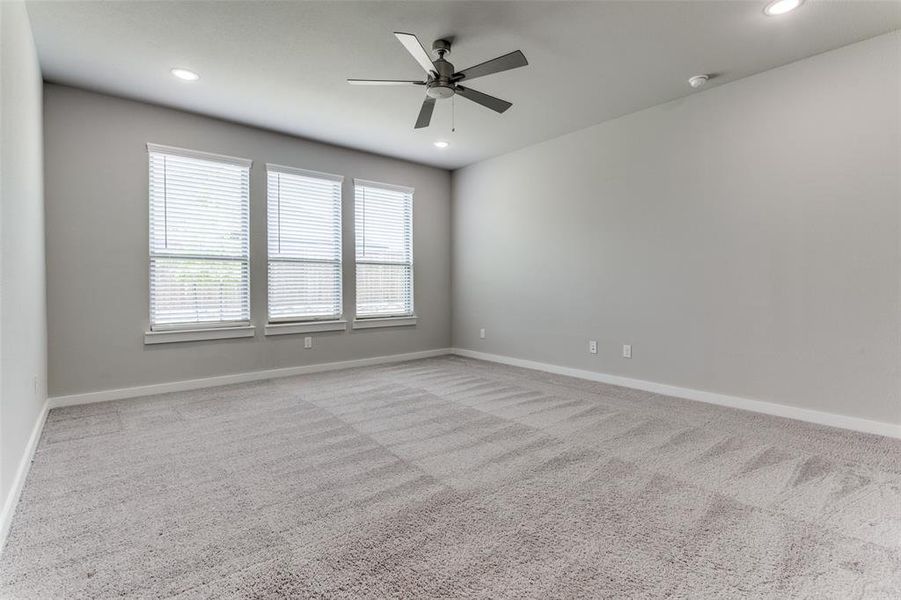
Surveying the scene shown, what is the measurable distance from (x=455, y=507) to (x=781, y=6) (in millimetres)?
3471

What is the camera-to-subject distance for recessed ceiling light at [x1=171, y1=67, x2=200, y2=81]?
3380mm

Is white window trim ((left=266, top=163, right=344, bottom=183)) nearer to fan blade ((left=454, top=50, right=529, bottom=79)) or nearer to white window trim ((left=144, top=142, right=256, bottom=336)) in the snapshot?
white window trim ((left=144, top=142, right=256, bottom=336))

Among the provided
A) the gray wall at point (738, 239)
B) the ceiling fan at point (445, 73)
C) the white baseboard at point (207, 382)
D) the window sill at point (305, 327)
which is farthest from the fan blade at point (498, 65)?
the white baseboard at point (207, 382)

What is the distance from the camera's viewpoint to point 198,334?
432 centimetres

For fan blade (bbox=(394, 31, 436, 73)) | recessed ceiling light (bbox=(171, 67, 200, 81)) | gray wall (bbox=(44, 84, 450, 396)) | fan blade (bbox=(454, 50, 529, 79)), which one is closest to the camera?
fan blade (bbox=(394, 31, 436, 73))

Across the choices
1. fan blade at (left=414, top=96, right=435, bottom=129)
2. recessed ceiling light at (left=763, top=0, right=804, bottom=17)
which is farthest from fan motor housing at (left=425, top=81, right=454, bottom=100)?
recessed ceiling light at (left=763, top=0, right=804, bottom=17)

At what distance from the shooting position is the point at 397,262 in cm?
593

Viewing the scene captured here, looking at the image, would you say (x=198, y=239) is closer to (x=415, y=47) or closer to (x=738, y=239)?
(x=415, y=47)

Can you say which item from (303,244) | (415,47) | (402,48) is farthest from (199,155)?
(415,47)

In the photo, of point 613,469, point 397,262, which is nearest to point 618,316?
point 613,469

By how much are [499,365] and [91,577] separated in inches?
177

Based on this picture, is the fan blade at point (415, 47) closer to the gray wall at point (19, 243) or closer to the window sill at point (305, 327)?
the gray wall at point (19, 243)

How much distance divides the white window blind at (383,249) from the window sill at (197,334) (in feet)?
4.68

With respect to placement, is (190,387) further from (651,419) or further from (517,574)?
(651,419)
